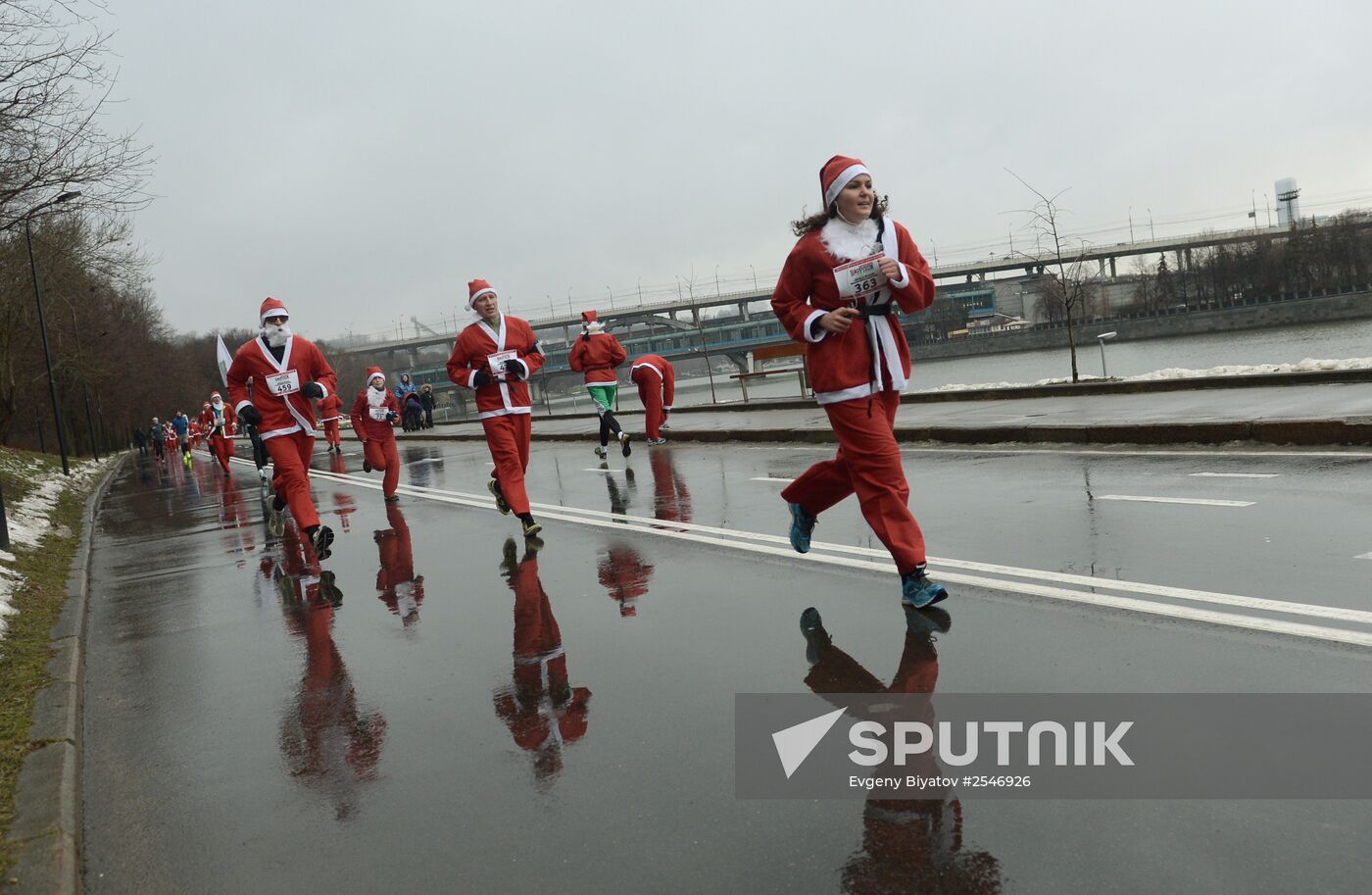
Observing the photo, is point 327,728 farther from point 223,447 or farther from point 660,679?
point 223,447

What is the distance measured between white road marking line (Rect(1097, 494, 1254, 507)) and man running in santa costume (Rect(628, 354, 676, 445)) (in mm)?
10385

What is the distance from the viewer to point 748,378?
2581 cm

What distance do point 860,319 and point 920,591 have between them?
134 centimetres

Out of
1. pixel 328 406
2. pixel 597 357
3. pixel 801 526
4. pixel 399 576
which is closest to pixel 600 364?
pixel 597 357

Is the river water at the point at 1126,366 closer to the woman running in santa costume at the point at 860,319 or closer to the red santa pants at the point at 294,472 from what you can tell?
the red santa pants at the point at 294,472

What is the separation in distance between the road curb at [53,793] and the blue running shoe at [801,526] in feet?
12.0

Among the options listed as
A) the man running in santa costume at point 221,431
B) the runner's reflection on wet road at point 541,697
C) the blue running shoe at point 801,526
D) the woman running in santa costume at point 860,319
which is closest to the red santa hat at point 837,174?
the woman running in santa costume at point 860,319

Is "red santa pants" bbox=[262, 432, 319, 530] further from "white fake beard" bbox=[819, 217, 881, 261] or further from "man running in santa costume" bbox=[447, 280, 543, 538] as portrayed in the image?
"white fake beard" bbox=[819, 217, 881, 261]

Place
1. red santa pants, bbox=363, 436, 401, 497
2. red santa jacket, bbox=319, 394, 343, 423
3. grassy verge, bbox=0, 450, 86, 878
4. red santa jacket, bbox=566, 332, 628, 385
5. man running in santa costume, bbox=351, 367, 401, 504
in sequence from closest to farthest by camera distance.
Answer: grassy verge, bbox=0, 450, 86, 878
red santa jacket, bbox=319, 394, 343, 423
red santa pants, bbox=363, 436, 401, 497
man running in santa costume, bbox=351, 367, 401, 504
red santa jacket, bbox=566, 332, 628, 385

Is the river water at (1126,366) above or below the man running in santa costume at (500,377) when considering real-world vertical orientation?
below

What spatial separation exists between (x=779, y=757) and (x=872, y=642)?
131 centimetres

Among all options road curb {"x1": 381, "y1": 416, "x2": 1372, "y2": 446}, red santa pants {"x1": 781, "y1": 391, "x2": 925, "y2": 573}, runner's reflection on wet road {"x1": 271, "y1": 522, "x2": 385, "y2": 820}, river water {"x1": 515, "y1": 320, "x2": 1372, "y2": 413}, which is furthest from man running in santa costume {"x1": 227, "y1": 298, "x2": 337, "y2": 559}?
river water {"x1": 515, "y1": 320, "x2": 1372, "y2": 413}

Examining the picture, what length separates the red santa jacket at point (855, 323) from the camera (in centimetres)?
555

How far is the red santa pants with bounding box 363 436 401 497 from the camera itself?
45.4 ft
